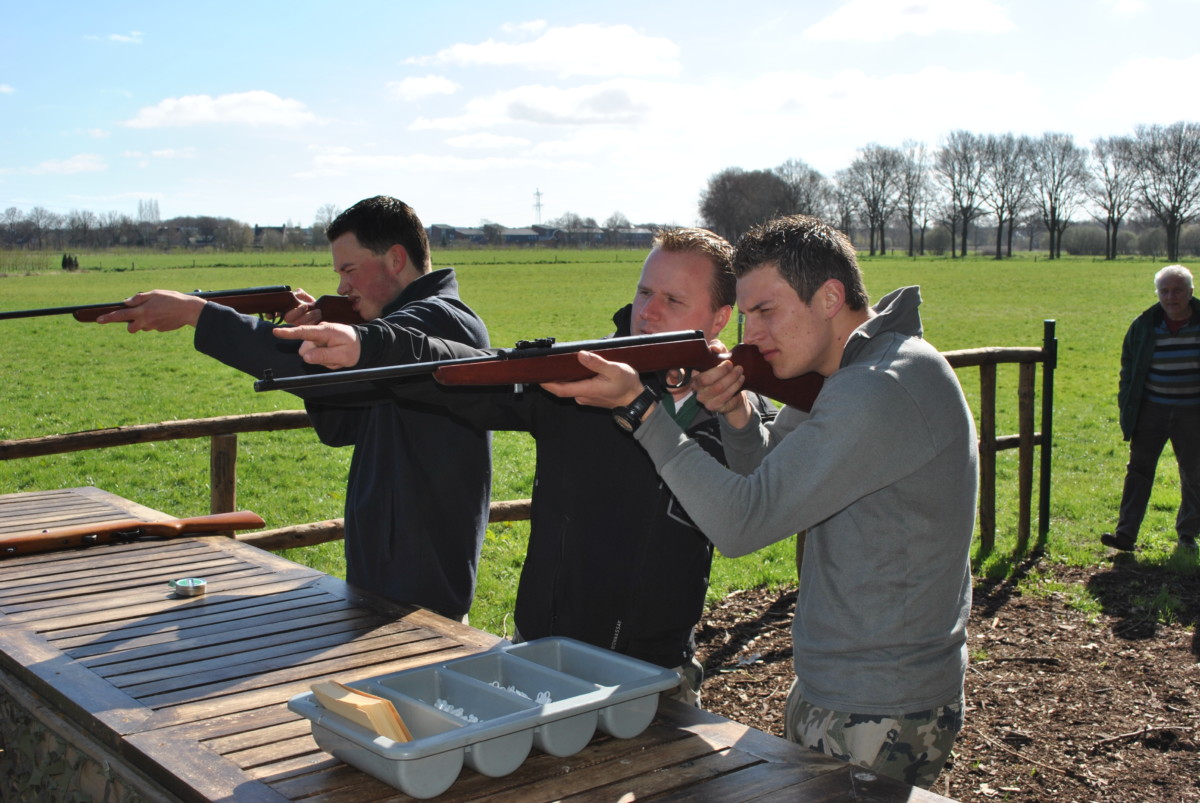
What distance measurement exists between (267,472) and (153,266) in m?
56.3

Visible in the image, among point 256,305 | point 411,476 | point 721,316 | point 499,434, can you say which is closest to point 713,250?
point 721,316

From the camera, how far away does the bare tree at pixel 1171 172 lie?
78688mm

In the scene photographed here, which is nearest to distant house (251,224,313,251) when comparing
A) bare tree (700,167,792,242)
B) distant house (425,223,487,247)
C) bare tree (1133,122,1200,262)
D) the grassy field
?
distant house (425,223,487,247)

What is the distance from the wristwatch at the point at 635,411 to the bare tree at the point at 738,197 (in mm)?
81483

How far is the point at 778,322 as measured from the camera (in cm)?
273

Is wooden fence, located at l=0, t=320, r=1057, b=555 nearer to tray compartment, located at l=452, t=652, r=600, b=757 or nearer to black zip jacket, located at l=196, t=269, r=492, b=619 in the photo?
black zip jacket, located at l=196, t=269, r=492, b=619

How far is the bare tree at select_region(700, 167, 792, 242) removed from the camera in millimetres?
84188

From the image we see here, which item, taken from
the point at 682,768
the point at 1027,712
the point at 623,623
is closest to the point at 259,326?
the point at 623,623

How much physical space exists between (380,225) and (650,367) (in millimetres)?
1635

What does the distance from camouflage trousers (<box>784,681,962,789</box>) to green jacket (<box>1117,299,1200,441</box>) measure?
7.63 m

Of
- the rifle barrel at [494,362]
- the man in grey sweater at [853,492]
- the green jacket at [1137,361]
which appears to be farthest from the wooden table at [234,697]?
the green jacket at [1137,361]

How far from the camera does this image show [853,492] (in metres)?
2.40

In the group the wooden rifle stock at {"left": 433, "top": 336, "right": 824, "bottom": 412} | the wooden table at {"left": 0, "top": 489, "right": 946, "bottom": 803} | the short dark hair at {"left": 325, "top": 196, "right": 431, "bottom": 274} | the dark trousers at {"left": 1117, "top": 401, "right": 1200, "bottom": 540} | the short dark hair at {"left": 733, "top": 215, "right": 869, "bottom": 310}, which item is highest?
the short dark hair at {"left": 325, "top": 196, "right": 431, "bottom": 274}

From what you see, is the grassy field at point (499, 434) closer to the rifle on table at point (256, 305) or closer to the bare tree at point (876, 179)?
the rifle on table at point (256, 305)
